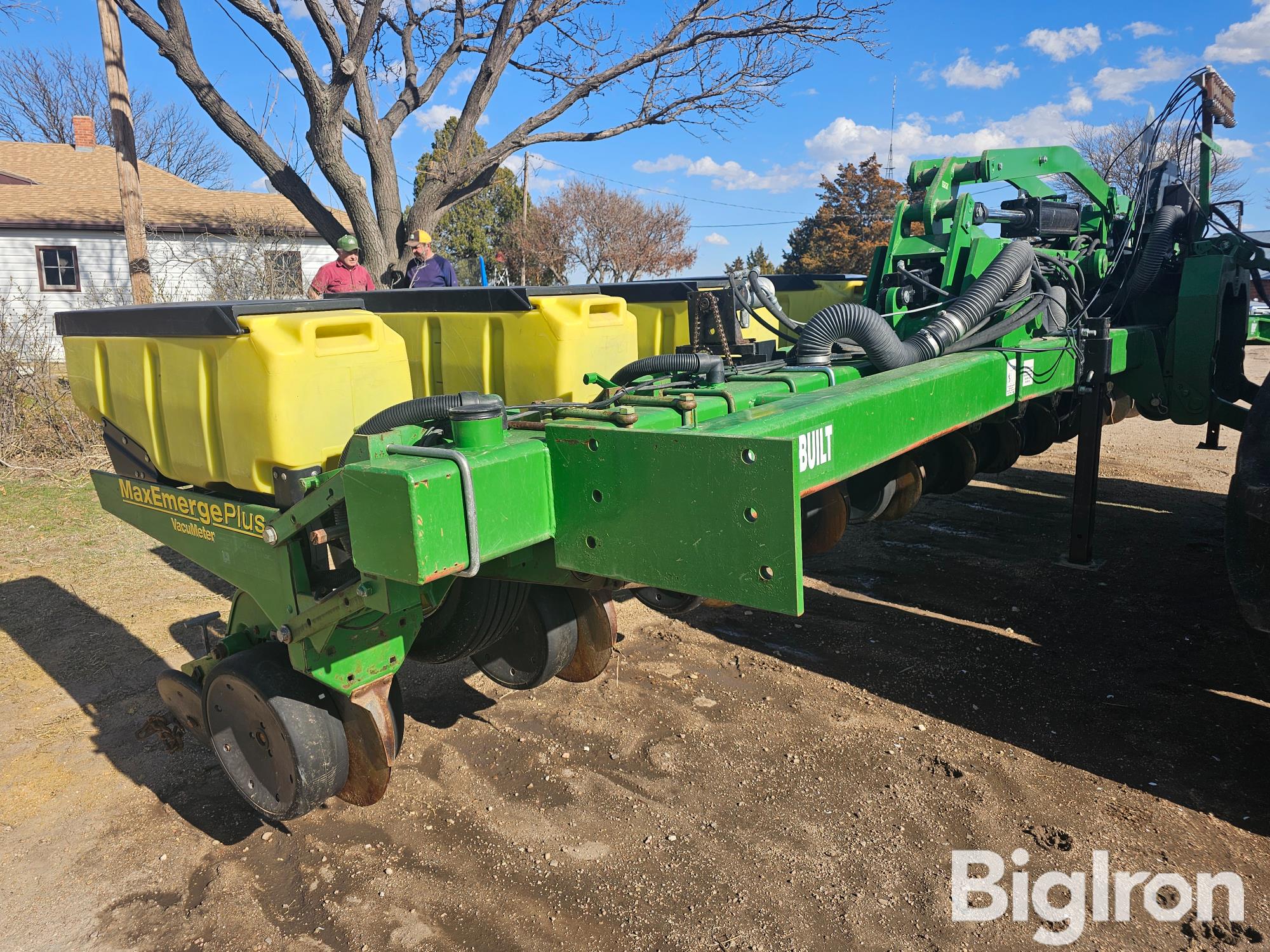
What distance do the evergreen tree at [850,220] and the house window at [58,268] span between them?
23.1m

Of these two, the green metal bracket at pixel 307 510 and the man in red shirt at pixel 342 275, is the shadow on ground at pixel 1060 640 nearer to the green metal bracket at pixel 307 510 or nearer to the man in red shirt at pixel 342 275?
the green metal bracket at pixel 307 510

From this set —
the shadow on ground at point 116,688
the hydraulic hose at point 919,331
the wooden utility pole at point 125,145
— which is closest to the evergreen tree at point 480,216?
the wooden utility pole at point 125,145

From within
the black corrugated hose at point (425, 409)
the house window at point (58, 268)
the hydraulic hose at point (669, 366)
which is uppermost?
the house window at point (58, 268)

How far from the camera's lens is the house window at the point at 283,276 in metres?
11.8

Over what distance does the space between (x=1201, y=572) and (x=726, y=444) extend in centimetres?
476

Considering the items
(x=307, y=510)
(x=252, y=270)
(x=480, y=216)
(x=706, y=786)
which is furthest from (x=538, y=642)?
(x=480, y=216)

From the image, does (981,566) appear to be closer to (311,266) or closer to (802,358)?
(802,358)

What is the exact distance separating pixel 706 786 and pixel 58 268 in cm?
2163

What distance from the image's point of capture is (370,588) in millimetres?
2365

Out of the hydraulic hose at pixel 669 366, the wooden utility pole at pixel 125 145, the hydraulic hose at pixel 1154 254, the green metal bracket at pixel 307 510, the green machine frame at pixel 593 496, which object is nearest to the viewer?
the green machine frame at pixel 593 496

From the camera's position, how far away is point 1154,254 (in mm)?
5344

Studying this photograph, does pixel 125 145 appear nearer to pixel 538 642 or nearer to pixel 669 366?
pixel 538 642

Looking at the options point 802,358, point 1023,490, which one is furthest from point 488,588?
point 1023,490

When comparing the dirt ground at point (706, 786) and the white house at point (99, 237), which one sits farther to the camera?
the white house at point (99, 237)
